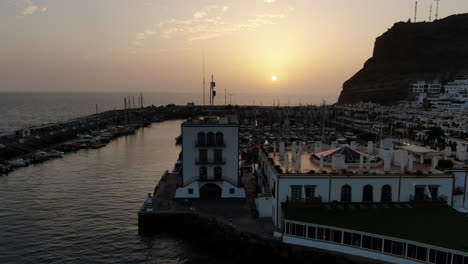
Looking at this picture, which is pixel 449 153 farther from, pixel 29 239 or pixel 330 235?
pixel 29 239

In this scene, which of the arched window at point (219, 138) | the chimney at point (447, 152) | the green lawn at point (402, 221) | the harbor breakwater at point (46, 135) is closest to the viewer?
the green lawn at point (402, 221)

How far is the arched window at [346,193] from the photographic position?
29047 millimetres

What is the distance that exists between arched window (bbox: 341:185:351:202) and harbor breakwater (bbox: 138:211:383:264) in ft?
17.1

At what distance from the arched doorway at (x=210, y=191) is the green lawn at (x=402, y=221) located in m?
11.4

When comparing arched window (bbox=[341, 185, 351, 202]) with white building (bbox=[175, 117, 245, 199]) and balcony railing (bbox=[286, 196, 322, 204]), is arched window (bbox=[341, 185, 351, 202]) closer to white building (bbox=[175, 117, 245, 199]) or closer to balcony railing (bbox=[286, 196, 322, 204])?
balcony railing (bbox=[286, 196, 322, 204])

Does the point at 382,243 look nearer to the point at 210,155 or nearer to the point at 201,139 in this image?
the point at 210,155

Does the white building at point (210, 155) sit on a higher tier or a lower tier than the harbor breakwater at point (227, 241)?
higher

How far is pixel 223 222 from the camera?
30781 millimetres

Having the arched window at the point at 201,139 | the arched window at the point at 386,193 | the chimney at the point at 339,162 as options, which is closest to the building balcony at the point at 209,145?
the arched window at the point at 201,139

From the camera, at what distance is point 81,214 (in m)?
38.1

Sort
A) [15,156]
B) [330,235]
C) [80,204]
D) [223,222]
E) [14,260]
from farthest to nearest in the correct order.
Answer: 1. [15,156]
2. [80,204]
3. [223,222]
4. [14,260]
5. [330,235]

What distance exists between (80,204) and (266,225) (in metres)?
22.4

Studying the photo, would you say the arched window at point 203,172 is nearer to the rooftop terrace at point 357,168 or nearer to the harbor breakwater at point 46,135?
the rooftop terrace at point 357,168

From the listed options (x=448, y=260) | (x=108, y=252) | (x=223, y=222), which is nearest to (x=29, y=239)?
(x=108, y=252)
